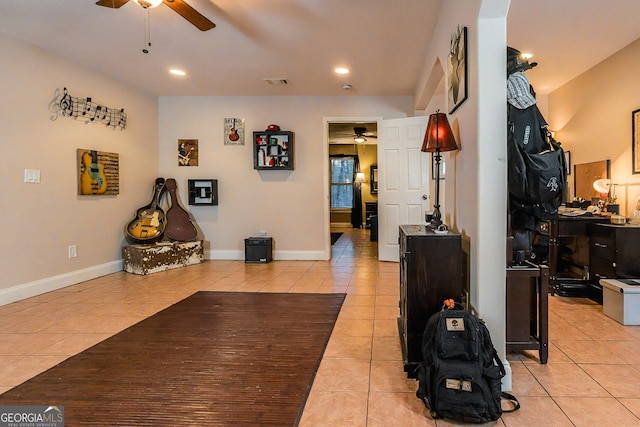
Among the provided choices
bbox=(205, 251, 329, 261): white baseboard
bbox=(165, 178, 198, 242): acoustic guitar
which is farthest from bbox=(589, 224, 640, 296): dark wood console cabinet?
bbox=(165, 178, 198, 242): acoustic guitar

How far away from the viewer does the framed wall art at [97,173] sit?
13.7 ft

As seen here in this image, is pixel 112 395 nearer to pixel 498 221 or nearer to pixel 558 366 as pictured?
pixel 498 221

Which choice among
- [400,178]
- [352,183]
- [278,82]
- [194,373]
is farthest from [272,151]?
[352,183]

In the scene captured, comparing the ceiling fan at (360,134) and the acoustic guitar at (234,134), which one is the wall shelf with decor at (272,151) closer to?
the acoustic guitar at (234,134)

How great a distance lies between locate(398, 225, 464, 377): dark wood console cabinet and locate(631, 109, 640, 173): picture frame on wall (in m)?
2.98

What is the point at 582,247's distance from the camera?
3.53 metres

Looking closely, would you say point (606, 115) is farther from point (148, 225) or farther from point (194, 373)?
point (148, 225)

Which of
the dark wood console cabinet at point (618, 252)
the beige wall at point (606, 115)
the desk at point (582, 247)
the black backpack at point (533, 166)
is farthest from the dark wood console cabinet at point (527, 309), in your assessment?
the beige wall at point (606, 115)

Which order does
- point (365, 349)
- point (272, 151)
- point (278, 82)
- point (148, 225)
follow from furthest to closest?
point (272, 151)
point (148, 225)
point (278, 82)
point (365, 349)

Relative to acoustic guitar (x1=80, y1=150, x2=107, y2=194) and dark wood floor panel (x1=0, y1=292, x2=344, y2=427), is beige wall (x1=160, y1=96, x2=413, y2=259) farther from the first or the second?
dark wood floor panel (x1=0, y1=292, x2=344, y2=427)

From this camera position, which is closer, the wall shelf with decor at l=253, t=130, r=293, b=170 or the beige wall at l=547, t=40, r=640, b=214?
the beige wall at l=547, t=40, r=640, b=214

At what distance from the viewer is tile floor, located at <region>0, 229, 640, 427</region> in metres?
1.62

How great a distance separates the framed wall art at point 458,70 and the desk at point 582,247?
1.86m

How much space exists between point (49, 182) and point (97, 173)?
620 millimetres
